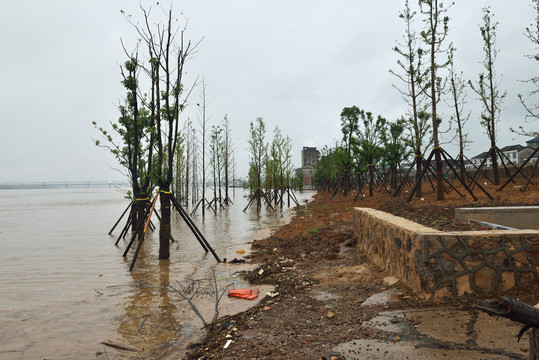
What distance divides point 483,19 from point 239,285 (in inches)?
816

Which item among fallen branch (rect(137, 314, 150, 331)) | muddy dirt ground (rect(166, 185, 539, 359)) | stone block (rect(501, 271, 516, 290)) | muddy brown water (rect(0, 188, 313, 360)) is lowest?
muddy brown water (rect(0, 188, 313, 360))

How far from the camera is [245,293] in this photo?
5.57m

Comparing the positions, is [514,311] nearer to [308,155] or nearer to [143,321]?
[143,321]

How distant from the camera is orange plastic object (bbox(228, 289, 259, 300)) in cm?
542

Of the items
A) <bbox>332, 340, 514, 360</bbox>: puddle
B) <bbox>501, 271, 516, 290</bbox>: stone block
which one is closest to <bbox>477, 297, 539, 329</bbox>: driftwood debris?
<bbox>332, 340, 514, 360</bbox>: puddle

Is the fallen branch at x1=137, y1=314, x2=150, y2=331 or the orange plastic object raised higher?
the orange plastic object

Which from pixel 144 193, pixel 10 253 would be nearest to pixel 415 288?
pixel 144 193

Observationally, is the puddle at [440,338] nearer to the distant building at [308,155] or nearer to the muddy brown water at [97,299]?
the muddy brown water at [97,299]

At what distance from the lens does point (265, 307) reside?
4.86 meters

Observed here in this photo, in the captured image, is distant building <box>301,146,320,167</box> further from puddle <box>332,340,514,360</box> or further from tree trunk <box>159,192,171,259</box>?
puddle <box>332,340,514,360</box>

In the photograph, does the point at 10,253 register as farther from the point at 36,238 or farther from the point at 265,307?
the point at 265,307

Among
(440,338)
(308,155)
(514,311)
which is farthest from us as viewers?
(308,155)

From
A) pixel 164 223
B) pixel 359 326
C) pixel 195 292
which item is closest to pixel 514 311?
pixel 359 326

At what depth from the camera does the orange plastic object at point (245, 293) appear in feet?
17.8
